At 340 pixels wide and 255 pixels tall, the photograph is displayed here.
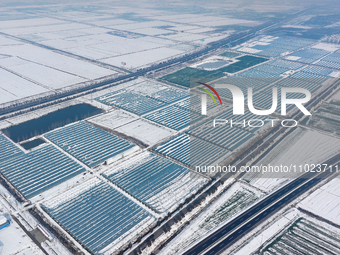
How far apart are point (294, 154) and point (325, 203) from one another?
1268 centimetres

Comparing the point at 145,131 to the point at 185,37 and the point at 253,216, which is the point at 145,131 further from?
the point at 185,37

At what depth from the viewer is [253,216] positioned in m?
41.8

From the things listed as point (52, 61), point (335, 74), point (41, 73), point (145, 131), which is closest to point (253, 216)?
point (145, 131)

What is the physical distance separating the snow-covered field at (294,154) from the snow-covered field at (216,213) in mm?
2840

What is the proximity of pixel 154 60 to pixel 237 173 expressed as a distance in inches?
2684

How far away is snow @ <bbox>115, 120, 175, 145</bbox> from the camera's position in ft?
196

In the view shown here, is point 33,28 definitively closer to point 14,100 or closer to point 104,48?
point 104,48

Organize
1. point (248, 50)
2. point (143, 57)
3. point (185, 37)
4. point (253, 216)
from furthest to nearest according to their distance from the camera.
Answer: point (185, 37) → point (248, 50) → point (143, 57) → point (253, 216)

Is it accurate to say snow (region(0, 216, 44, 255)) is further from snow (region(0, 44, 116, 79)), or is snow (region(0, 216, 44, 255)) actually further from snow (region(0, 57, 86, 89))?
snow (region(0, 44, 116, 79))

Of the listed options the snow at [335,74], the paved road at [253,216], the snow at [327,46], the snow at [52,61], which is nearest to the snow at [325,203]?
the paved road at [253,216]

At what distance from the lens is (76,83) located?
3430 inches

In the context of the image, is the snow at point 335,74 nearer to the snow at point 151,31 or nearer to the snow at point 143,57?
the snow at point 143,57

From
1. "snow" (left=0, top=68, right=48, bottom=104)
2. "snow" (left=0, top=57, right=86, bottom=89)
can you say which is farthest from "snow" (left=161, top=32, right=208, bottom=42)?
"snow" (left=0, top=68, right=48, bottom=104)

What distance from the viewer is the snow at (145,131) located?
196ft
